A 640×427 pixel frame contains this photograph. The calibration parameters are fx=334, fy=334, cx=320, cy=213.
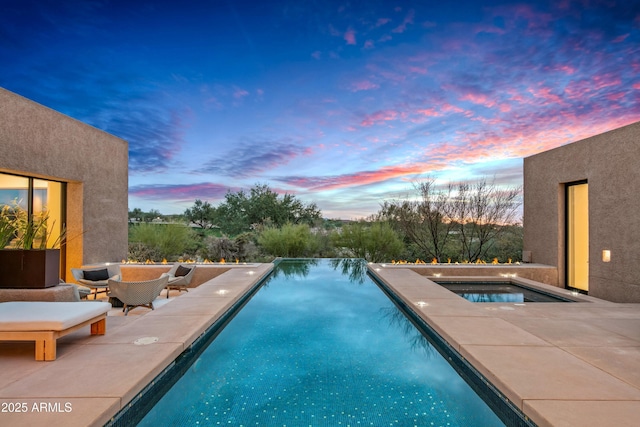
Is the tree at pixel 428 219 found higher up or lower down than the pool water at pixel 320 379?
higher up

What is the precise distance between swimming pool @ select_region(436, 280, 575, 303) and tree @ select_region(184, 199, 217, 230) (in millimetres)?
16326

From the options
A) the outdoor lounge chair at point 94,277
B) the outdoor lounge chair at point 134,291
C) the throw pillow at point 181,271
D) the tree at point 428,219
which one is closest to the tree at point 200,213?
the tree at point 428,219

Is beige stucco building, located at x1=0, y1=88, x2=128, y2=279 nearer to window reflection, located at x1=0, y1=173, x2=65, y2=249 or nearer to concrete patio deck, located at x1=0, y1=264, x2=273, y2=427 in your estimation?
window reflection, located at x1=0, y1=173, x2=65, y2=249

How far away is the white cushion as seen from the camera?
2588mm

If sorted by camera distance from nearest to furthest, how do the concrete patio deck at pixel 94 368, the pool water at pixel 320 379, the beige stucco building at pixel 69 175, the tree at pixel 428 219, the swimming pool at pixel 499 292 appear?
the concrete patio deck at pixel 94 368 < the pool water at pixel 320 379 < the swimming pool at pixel 499 292 < the beige stucco building at pixel 69 175 < the tree at pixel 428 219

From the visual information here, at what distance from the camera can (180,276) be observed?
21.6ft

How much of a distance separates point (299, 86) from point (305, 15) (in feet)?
7.04

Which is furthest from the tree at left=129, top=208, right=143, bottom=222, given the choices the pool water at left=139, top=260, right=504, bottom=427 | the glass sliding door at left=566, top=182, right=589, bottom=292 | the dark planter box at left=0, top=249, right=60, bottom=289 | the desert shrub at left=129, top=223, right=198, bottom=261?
the glass sliding door at left=566, top=182, right=589, bottom=292

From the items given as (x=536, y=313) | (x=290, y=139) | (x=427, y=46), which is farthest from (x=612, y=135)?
(x=290, y=139)

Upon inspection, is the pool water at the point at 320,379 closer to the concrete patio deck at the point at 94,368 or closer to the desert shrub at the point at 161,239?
the concrete patio deck at the point at 94,368

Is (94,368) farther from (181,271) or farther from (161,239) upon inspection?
(161,239)

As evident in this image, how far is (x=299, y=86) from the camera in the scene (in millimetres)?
10172

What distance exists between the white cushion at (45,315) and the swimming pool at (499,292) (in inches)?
210

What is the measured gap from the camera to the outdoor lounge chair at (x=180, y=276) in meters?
6.35
